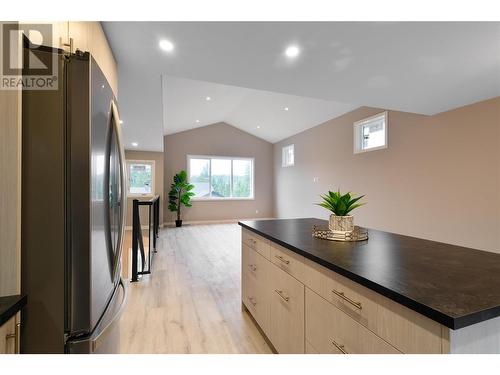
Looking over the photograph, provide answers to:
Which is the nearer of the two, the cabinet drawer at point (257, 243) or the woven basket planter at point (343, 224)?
the woven basket planter at point (343, 224)

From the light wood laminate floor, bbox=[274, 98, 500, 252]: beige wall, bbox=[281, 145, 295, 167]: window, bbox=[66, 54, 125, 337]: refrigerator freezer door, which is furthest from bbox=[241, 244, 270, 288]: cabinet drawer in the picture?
bbox=[281, 145, 295, 167]: window

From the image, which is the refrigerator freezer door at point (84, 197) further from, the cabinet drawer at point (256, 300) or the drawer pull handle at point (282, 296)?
the cabinet drawer at point (256, 300)

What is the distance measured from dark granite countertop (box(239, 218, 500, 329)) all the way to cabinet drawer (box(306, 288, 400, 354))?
7.7 inches

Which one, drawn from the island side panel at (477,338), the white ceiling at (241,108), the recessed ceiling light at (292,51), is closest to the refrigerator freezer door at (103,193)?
the island side panel at (477,338)

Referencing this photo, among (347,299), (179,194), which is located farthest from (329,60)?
(179,194)

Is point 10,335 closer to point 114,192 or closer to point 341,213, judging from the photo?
point 114,192

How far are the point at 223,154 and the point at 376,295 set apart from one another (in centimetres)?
804

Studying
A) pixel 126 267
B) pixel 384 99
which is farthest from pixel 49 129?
pixel 384 99

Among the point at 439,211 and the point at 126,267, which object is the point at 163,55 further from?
the point at 439,211

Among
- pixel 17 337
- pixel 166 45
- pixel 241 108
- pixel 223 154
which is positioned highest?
pixel 241 108

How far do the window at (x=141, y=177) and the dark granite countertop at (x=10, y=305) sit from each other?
7054mm

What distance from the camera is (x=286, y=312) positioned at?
4.99 ft

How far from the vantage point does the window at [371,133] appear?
4816 millimetres

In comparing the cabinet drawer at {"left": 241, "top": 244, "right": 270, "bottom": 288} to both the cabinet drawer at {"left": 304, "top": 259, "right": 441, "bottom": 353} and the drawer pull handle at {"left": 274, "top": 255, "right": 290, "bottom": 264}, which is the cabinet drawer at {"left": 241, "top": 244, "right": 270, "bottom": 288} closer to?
the drawer pull handle at {"left": 274, "top": 255, "right": 290, "bottom": 264}
